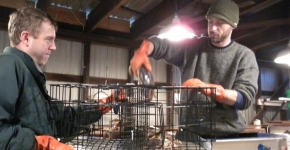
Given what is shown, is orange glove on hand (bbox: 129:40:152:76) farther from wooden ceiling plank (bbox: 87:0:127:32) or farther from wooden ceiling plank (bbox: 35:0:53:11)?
wooden ceiling plank (bbox: 35:0:53:11)

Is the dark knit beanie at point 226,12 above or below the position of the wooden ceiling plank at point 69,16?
below

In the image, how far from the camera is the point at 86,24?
4.66 m

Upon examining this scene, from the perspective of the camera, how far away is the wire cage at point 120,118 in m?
1.00

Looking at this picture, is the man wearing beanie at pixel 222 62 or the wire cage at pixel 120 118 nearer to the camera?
the wire cage at pixel 120 118

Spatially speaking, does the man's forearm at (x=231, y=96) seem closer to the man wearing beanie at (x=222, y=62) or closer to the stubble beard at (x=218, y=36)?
the man wearing beanie at (x=222, y=62)

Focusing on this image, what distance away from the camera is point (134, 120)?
1136 mm

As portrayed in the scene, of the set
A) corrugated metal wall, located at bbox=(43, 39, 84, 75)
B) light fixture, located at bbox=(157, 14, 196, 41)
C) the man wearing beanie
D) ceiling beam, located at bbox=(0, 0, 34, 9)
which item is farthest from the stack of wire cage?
corrugated metal wall, located at bbox=(43, 39, 84, 75)

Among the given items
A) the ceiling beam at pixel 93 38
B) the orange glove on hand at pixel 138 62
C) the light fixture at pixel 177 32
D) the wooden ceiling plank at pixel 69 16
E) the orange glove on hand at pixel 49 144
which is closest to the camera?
the orange glove on hand at pixel 49 144

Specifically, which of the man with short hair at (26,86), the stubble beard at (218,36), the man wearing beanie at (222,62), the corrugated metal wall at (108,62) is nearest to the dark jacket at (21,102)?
the man with short hair at (26,86)

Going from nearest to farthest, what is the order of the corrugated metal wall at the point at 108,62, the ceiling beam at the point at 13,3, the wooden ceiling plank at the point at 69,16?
the ceiling beam at the point at 13,3
the wooden ceiling plank at the point at 69,16
the corrugated metal wall at the point at 108,62

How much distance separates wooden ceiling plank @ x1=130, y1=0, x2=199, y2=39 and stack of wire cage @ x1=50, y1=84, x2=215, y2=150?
235 cm

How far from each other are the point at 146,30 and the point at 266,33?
6.36 ft

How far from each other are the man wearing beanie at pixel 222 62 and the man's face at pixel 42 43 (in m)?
0.41

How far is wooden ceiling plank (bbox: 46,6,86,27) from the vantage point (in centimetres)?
435
